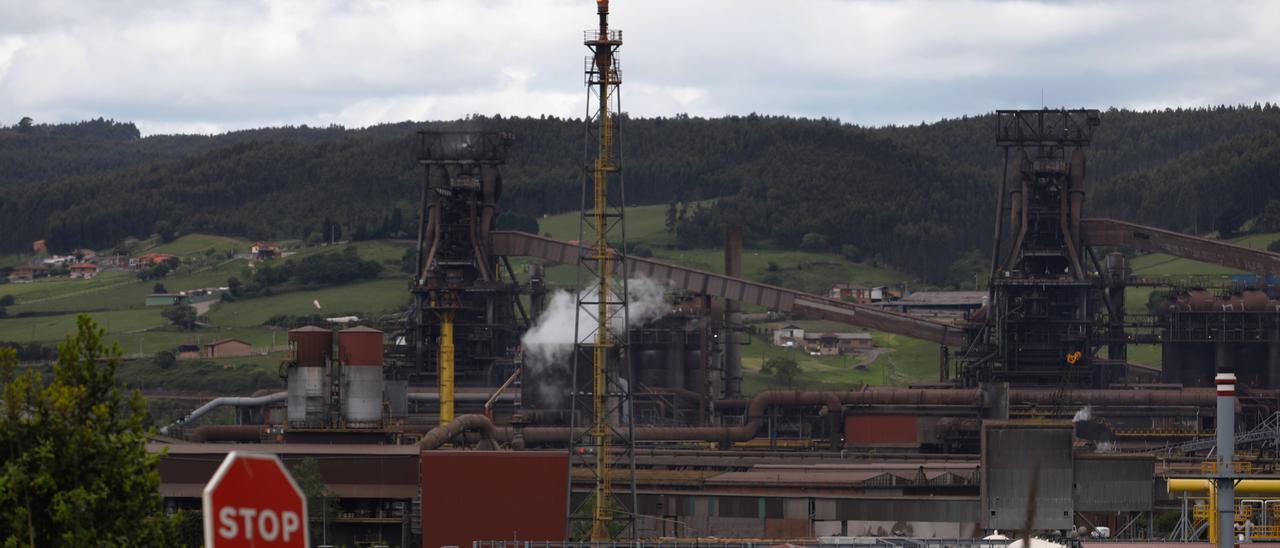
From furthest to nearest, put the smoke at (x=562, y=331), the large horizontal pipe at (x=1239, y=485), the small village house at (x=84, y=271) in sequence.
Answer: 1. the small village house at (x=84, y=271)
2. the smoke at (x=562, y=331)
3. the large horizontal pipe at (x=1239, y=485)

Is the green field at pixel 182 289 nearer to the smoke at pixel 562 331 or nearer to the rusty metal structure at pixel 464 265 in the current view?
the rusty metal structure at pixel 464 265

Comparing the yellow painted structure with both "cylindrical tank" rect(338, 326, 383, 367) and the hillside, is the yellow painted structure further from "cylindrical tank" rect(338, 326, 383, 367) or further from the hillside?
the hillside

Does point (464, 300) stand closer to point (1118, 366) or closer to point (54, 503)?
point (1118, 366)

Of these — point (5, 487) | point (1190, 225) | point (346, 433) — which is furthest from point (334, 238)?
point (5, 487)

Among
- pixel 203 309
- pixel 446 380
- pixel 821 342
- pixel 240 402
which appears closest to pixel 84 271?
pixel 203 309

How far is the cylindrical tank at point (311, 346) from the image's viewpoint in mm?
80312

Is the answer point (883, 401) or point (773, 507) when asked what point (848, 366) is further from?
point (773, 507)

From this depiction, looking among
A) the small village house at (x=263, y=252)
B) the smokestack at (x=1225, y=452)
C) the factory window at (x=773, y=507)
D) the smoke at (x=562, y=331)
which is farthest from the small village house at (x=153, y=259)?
the smokestack at (x=1225, y=452)

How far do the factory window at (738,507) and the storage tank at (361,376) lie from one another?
13.7 m

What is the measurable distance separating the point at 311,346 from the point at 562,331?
22.1 m

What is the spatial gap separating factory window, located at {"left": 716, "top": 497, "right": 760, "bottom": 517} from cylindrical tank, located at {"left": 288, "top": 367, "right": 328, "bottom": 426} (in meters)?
15.5

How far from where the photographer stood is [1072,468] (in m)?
58.8

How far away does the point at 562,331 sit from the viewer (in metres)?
101

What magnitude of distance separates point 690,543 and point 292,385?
87.1ft
